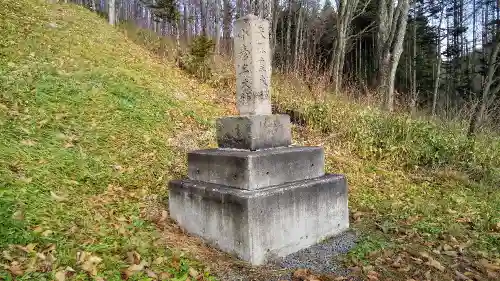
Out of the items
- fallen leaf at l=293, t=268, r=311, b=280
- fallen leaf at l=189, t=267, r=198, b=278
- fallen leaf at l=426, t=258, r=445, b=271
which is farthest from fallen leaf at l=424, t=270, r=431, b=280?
fallen leaf at l=189, t=267, r=198, b=278

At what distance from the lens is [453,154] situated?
772 centimetres

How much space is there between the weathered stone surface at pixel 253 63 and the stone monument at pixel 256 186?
11 millimetres

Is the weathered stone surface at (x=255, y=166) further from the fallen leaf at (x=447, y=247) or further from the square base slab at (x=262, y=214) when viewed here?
the fallen leaf at (x=447, y=247)

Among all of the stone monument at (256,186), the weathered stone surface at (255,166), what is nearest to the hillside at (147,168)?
the stone monument at (256,186)

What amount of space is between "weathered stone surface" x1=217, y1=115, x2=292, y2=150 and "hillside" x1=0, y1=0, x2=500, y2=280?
4.09 ft

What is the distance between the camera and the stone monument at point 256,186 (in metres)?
3.60

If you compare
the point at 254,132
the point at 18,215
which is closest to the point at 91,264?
the point at 18,215

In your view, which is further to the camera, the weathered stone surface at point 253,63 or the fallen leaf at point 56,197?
the fallen leaf at point 56,197

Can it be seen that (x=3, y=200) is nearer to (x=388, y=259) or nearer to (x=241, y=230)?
(x=241, y=230)

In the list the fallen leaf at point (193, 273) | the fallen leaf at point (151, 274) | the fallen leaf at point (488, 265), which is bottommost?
the fallen leaf at point (488, 265)

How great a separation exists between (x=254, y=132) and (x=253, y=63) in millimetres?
810

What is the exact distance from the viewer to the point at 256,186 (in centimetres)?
371

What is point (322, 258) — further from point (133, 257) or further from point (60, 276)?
point (60, 276)

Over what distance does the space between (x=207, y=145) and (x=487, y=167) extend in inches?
227
